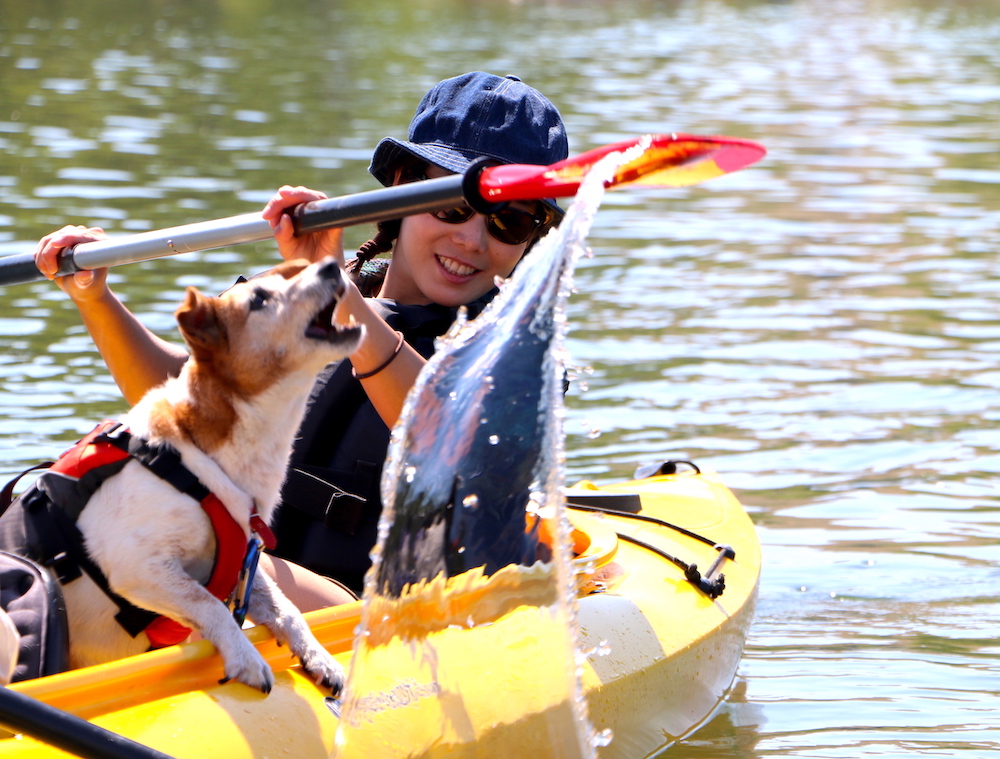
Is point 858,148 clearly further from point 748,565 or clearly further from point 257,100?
point 748,565

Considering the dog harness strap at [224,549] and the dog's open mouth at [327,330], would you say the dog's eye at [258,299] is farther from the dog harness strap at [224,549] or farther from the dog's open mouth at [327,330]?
the dog harness strap at [224,549]

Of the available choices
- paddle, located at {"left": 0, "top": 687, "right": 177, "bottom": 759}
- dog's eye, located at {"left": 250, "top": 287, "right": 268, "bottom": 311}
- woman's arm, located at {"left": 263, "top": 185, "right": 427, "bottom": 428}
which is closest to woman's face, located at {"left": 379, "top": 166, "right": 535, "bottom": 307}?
woman's arm, located at {"left": 263, "top": 185, "right": 427, "bottom": 428}

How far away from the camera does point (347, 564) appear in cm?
359

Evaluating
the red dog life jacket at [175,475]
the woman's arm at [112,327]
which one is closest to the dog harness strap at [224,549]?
the red dog life jacket at [175,475]

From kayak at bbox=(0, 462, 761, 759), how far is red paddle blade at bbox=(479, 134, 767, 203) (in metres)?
1.10

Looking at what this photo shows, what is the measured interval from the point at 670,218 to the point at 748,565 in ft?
26.6

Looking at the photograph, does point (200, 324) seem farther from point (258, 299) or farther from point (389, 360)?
point (389, 360)

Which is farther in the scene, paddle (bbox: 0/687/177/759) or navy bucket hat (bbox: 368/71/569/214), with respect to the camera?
navy bucket hat (bbox: 368/71/569/214)

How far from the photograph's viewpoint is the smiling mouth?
3.88m

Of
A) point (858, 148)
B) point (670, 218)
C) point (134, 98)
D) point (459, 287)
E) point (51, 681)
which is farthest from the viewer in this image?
point (134, 98)

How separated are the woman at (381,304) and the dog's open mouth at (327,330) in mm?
291

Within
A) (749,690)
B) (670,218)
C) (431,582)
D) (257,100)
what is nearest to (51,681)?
(431,582)

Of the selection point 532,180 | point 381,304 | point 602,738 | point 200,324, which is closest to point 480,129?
point 381,304

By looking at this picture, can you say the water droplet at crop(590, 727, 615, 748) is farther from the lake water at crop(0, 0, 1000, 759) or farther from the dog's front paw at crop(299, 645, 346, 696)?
the dog's front paw at crop(299, 645, 346, 696)
